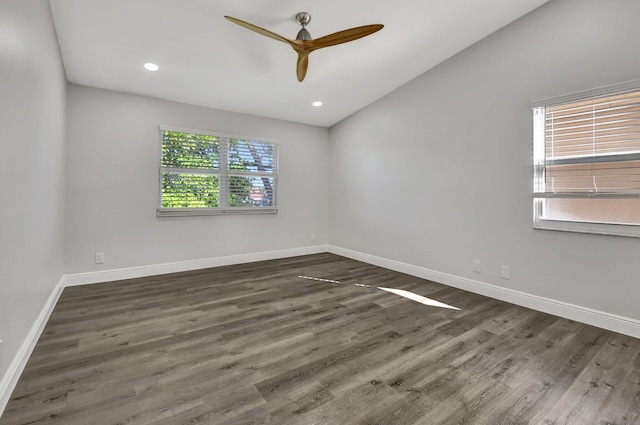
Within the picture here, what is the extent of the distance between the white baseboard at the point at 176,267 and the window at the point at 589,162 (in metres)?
3.60

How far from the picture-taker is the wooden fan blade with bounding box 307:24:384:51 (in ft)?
7.51

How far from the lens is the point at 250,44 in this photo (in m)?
2.94

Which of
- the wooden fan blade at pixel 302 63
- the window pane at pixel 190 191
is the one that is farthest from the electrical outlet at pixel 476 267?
the window pane at pixel 190 191

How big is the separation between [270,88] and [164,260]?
2759 millimetres

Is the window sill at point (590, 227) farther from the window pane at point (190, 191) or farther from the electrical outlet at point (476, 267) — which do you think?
the window pane at point (190, 191)

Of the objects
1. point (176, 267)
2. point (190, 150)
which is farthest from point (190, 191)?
point (176, 267)

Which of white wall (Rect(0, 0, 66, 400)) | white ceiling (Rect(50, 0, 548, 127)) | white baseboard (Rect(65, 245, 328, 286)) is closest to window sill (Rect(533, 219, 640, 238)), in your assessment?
white ceiling (Rect(50, 0, 548, 127))

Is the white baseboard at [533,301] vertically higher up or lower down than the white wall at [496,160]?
lower down

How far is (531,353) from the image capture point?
202 centimetres

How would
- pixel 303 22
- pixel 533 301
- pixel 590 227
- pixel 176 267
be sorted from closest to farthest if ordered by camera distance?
pixel 590 227, pixel 303 22, pixel 533 301, pixel 176 267

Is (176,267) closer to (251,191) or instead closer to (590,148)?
(251,191)

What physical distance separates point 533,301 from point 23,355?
4.07 m

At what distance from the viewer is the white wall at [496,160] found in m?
2.43

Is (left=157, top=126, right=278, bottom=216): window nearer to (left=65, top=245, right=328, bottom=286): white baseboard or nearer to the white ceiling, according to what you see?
the white ceiling
